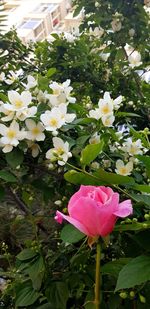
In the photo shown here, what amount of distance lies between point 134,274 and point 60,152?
0.22m

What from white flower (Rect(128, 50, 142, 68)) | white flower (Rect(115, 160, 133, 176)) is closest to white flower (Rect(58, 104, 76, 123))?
→ white flower (Rect(115, 160, 133, 176))

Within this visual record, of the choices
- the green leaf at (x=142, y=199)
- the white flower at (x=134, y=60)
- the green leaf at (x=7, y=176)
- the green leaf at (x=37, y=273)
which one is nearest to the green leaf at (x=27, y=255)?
the green leaf at (x=37, y=273)

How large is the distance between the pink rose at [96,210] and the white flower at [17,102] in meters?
0.22

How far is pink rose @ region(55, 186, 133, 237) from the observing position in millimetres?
449

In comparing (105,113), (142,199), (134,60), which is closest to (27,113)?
(105,113)

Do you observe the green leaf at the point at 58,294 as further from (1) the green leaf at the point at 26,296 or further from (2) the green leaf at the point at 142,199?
(2) the green leaf at the point at 142,199

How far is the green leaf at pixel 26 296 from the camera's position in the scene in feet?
2.17

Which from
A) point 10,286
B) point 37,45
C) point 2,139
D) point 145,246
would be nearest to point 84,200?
point 145,246

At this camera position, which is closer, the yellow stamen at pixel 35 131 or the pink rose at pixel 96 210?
the pink rose at pixel 96 210

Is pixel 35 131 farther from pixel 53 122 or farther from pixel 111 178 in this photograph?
pixel 111 178

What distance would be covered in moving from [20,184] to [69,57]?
2.51ft

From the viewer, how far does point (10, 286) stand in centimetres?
79

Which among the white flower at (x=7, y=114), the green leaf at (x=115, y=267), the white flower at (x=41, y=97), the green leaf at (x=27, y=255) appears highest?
the white flower at (x=7, y=114)

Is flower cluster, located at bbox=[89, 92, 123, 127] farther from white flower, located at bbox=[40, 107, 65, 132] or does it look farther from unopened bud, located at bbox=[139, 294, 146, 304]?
unopened bud, located at bbox=[139, 294, 146, 304]
